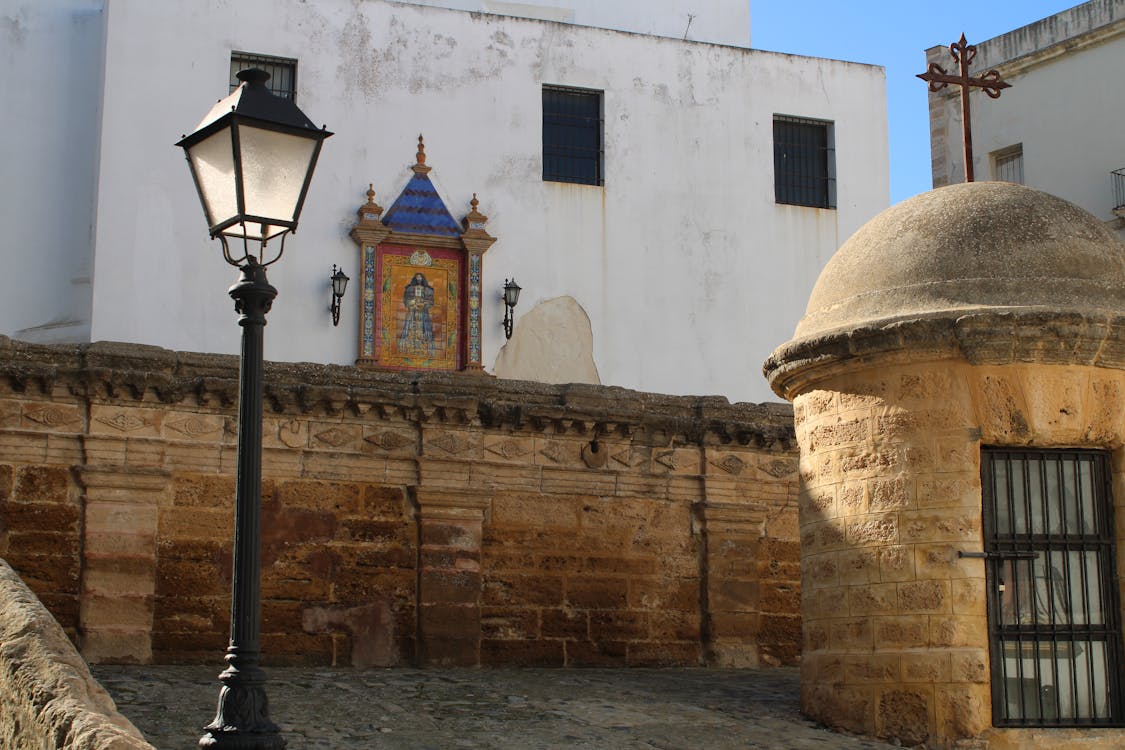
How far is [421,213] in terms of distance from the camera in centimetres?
2041

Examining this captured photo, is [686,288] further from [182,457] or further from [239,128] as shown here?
[239,128]

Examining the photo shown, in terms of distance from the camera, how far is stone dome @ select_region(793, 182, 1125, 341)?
9289 millimetres

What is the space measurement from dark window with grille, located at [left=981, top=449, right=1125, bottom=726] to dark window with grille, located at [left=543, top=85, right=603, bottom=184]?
1289cm

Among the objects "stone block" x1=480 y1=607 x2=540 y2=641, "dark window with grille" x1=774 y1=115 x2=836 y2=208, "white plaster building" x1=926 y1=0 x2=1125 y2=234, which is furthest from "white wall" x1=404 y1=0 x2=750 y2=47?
"stone block" x1=480 y1=607 x2=540 y2=641

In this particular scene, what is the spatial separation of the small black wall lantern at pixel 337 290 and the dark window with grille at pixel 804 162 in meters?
6.73

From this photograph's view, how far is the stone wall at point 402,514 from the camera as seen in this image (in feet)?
35.6

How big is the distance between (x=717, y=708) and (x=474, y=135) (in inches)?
484

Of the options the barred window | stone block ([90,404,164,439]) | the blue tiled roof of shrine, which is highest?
the barred window

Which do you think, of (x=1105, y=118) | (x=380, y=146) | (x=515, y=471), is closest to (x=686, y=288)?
(x=380, y=146)

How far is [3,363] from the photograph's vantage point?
10711 mm

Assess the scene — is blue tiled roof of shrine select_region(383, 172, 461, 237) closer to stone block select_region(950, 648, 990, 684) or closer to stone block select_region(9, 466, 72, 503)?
stone block select_region(9, 466, 72, 503)

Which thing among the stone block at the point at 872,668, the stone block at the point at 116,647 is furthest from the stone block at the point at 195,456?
the stone block at the point at 872,668

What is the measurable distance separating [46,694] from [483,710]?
141 inches

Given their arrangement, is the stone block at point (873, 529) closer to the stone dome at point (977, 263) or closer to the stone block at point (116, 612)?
the stone dome at point (977, 263)
